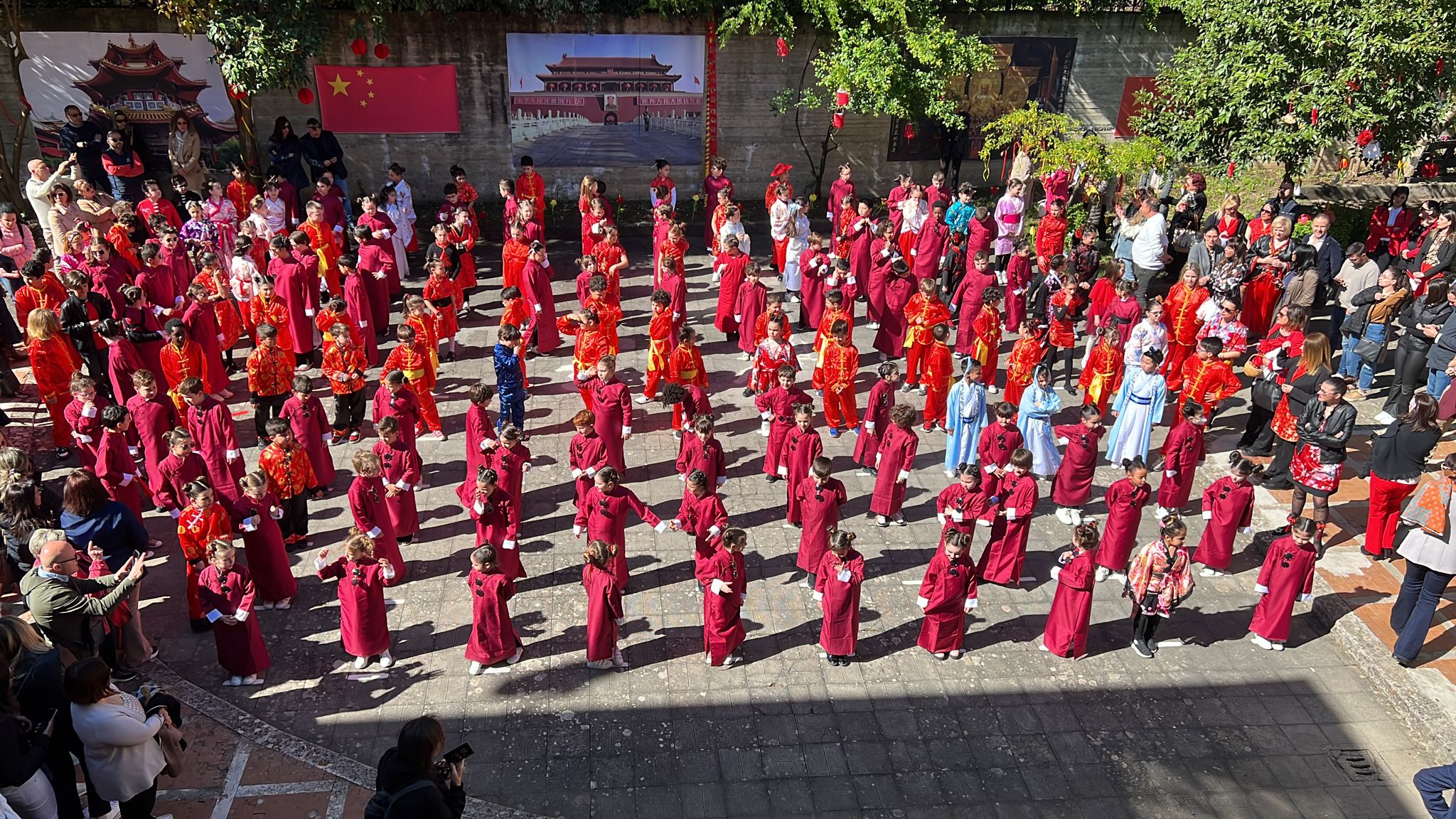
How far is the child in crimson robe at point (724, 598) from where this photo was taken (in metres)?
8.35

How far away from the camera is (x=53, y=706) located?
6.43 metres

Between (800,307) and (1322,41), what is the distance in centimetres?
798

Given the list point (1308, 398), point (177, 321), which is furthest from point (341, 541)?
point (1308, 398)

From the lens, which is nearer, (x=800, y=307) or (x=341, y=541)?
(x=341, y=541)

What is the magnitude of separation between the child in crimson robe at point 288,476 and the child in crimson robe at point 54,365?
296cm

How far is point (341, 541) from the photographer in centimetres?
1017

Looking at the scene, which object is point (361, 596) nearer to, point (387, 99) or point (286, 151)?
point (286, 151)

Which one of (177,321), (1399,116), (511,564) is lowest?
(511,564)

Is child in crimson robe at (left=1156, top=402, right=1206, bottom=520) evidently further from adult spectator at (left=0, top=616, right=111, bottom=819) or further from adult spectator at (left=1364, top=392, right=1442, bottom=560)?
adult spectator at (left=0, top=616, right=111, bottom=819)

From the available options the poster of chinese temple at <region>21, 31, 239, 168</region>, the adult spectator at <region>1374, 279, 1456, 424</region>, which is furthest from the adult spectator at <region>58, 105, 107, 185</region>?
the adult spectator at <region>1374, 279, 1456, 424</region>

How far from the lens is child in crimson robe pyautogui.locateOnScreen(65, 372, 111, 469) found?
380 inches

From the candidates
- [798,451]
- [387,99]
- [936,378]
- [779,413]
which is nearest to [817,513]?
[798,451]

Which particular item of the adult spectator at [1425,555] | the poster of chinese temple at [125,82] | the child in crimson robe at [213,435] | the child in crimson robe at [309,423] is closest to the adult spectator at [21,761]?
the child in crimson robe at [213,435]

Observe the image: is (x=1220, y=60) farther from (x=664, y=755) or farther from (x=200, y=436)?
(x=200, y=436)
